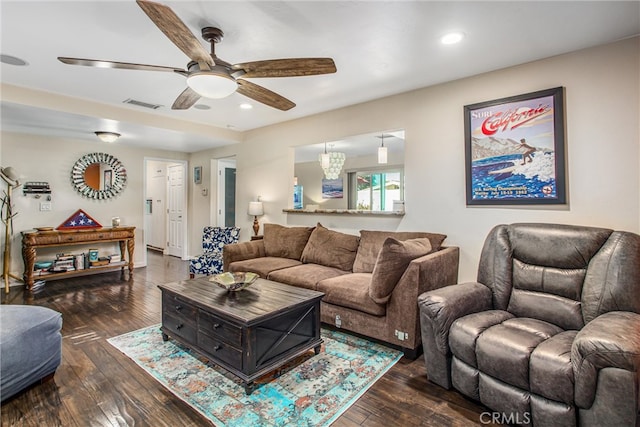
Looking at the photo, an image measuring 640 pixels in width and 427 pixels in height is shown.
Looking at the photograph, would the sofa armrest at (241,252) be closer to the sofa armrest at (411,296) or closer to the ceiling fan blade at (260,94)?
the ceiling fan blade at (260,94)

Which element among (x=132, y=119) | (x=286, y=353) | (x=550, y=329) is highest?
A: (x=132, y=119)

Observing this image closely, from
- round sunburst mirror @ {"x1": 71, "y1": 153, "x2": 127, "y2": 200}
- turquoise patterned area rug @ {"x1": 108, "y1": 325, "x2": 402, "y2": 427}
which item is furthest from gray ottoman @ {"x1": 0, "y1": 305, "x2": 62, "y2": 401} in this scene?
round sunburst mirror @ {"x1": 71, "y1": 153, "x2": 127, "y2": 200}

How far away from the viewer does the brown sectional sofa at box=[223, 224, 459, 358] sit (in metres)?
2.49

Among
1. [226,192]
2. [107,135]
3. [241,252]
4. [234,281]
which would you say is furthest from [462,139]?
[226,192]

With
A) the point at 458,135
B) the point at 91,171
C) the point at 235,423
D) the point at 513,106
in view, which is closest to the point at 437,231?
the point at 458,135

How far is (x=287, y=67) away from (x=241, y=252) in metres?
2.61

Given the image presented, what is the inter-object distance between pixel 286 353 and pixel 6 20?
9.93 feet

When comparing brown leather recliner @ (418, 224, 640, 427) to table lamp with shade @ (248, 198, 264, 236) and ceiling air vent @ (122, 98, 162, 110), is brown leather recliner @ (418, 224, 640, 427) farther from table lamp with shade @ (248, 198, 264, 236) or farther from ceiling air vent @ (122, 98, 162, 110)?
ceiling air vent @ (122, 98, 162, 110)

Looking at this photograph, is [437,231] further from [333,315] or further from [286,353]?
[286,353]

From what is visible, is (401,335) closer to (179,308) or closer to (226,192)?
(179,308)

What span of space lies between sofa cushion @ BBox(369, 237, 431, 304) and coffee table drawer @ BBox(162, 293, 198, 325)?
1.43 m

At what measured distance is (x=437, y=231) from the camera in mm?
3312

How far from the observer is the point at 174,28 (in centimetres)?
168
